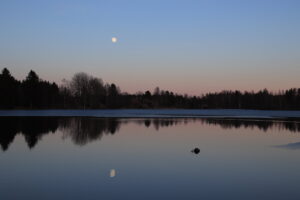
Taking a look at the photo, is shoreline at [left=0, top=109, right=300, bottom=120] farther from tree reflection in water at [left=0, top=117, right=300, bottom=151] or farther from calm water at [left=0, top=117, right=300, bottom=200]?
Answer: calm water at [left=0, top=117, right=300, bottom=200]

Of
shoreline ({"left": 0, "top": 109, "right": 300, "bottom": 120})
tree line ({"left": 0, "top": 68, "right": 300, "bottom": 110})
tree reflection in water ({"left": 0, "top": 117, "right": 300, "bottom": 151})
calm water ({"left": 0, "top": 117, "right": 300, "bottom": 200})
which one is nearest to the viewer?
calm water ({"left": 0, "top": 117, "right": 300, "bottom": 200})

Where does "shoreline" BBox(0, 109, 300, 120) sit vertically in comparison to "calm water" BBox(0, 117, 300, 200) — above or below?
above

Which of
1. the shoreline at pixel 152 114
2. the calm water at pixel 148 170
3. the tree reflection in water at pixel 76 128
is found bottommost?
the calm water at pixel 148 170

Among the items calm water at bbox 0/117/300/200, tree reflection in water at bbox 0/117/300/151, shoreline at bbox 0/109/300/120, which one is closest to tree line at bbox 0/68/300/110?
shoreline at bbox 0/109/300/120

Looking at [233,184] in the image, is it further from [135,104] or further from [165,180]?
[135,104]

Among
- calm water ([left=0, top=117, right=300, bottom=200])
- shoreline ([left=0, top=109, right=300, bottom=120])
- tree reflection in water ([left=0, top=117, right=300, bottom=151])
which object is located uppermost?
shoreline ([left=0, top=109, right=300, bottom=120])

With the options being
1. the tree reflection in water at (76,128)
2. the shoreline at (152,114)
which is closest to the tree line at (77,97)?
the shoreline at (152,114)

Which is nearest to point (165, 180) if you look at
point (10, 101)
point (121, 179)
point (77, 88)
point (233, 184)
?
point (121, 179)

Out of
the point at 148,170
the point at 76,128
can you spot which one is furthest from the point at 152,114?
the point at 148,170

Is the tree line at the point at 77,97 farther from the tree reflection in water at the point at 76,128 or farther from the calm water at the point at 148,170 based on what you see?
the calm water at the point at 148,170

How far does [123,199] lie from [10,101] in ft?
324

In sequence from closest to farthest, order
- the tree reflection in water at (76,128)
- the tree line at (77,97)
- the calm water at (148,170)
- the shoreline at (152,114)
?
the calm water at (148,170), the tree reflection in water at (76,128), the shoreline at (152,114), the tree line at (77,97)

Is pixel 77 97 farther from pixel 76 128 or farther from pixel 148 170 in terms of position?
pixel 148 170

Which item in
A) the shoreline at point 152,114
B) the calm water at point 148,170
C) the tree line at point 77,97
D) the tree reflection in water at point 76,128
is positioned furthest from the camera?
the tree line at point 77,97
